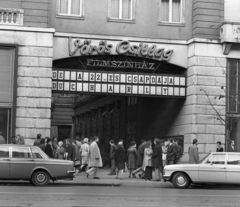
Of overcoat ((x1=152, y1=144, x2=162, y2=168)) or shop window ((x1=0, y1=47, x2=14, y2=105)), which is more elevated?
shop window ((x1=0, y1=47, x2=14, y2=105))

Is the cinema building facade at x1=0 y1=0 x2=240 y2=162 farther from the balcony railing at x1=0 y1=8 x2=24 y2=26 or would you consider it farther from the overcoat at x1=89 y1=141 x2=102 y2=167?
the overcoat at x1=89 y1=141 x2=102 y2=167

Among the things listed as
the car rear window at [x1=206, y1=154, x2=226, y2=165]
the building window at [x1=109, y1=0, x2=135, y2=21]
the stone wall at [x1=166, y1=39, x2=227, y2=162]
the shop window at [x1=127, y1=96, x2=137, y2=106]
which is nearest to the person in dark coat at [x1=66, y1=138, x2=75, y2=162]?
the stone wall at [x1=166, y1=39, x2=227, y2=162]

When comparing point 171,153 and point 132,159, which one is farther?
point 132,159

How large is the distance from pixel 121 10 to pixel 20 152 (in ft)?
37.0

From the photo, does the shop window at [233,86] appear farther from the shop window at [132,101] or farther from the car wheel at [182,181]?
the shop window at [132,101]

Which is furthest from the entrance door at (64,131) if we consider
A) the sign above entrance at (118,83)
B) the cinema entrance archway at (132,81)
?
the sign above entrance at (118,83)

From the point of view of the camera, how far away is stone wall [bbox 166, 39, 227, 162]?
27516mm

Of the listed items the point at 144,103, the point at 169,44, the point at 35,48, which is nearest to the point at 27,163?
the point at 35,48

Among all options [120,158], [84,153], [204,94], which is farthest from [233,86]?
[84,153]

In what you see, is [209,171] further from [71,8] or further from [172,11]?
[71,8]

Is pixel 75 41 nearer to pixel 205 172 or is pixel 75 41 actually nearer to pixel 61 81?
pixel 61 81

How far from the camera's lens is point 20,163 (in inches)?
768

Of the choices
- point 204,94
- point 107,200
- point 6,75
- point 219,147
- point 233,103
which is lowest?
point 107,200

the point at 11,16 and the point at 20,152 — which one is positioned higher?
the point at 11,16
